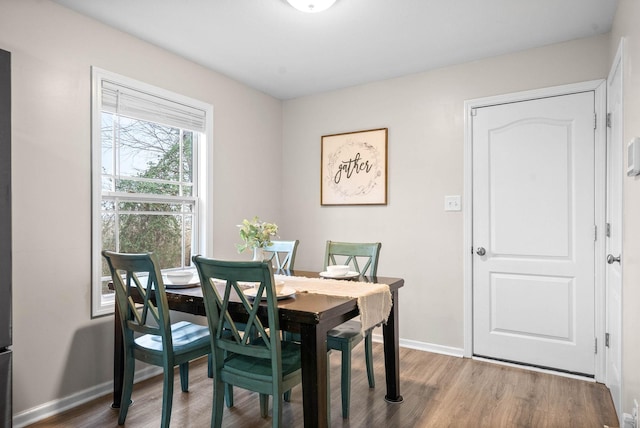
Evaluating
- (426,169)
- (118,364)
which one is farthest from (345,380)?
(426,169)

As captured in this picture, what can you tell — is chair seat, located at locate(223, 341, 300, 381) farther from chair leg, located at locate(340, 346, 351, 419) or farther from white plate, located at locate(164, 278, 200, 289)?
→ white plate, located at locate(164, 278, 200, 289)

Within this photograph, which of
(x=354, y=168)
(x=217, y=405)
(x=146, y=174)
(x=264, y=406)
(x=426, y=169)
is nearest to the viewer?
(x=217, y=405)

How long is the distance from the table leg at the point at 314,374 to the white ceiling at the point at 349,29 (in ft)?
6.21

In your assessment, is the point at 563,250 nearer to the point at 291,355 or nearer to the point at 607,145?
the point at 607,145

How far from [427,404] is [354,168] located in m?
2.16

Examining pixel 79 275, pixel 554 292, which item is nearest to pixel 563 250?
pixel 554 292

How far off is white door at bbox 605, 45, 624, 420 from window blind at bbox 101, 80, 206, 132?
2883mm

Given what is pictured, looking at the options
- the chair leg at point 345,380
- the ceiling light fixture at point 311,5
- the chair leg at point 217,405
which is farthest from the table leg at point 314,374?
the ceiling light fixture at point 311,5

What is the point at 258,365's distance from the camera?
191 cm

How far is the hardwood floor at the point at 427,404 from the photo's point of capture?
229 cm

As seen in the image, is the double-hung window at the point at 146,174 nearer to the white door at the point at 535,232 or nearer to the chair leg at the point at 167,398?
the chair leg at the point at 167,398

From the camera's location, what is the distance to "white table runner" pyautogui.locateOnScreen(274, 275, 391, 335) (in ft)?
6.69

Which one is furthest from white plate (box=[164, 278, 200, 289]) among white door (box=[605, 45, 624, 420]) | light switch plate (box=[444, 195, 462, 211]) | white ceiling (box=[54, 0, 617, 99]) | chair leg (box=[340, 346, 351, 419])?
white door (box=[605, 45, 624, 420])

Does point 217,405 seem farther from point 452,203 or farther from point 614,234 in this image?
point 614,234
